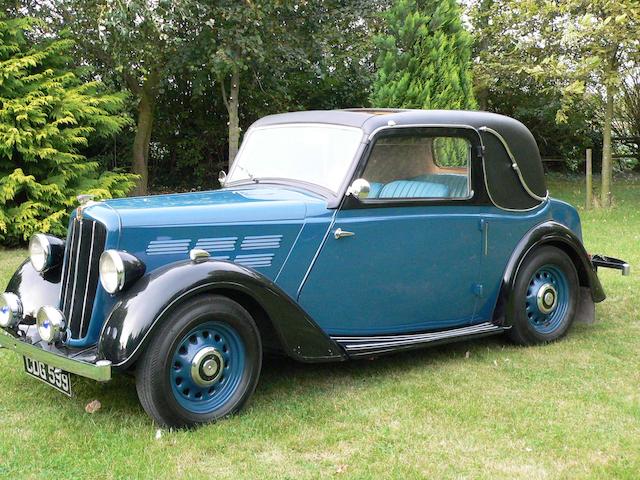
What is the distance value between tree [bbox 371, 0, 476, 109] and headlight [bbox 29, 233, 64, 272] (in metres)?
6.55

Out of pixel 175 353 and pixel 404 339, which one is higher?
pixel 175 353

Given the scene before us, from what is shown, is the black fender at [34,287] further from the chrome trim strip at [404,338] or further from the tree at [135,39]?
the tree at [135,39]

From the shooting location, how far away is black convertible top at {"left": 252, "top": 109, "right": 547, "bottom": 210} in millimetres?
4711

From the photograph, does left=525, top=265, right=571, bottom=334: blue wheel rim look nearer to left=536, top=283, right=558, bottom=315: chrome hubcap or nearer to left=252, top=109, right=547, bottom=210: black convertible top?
left=536, top=283, right=558, bottom=315: chrome hubcap

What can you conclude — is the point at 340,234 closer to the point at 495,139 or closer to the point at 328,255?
the point at 328,255

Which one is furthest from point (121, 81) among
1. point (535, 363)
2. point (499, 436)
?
point (499, 436)

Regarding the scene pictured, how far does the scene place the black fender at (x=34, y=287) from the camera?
429 centimetres

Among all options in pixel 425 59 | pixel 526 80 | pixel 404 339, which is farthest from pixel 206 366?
pixel 526 80

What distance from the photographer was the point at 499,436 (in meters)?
3.71

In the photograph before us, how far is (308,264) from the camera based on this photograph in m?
4.26

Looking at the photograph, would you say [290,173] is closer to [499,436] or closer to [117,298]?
[117,298]

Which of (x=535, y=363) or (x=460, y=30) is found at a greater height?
(x=460, y=30)

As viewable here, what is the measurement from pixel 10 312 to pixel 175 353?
1.19 m

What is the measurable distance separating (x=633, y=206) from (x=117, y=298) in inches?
473
